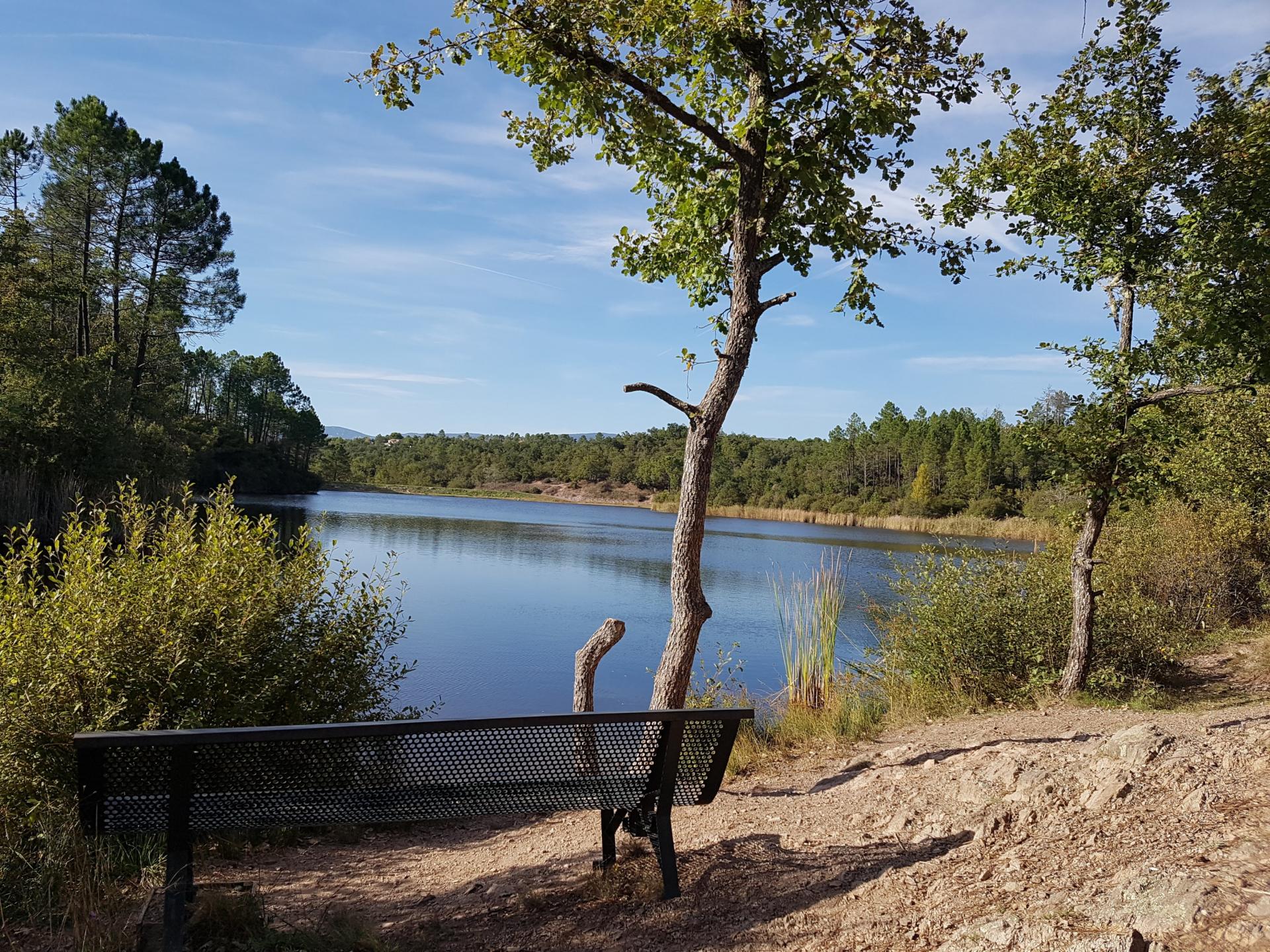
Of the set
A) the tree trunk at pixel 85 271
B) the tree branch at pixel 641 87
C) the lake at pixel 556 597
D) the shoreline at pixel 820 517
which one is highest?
the tree trunk at pixel 85 271

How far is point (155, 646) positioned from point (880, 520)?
52577 millimetres

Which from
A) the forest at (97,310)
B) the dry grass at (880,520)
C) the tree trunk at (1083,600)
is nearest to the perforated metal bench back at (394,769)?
the tree trunk at (1083,600)

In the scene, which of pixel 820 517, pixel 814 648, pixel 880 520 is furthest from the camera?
pixel 820 517

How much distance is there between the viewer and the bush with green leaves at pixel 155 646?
3.63m

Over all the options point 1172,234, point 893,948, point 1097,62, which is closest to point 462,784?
point 893,948

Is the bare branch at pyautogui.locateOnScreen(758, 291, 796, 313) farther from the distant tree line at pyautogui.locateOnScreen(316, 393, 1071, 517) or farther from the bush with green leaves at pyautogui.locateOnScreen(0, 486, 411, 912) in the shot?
the distant tree line at pyautogui.locateOnScreen(316, 393, 1071, 517)

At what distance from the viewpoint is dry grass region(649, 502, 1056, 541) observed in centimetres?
3581

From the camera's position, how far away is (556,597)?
18.2 meters

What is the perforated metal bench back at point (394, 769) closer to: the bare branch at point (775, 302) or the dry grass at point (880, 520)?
the bare branch at point (775, 302)

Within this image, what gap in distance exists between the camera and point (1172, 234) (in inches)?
231

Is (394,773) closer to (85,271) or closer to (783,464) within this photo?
(85,271)

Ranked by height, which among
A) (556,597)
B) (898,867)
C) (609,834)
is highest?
(898,867)

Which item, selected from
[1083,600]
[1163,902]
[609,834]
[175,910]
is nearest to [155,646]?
[175,910]

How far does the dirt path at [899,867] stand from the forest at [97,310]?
1275cm
